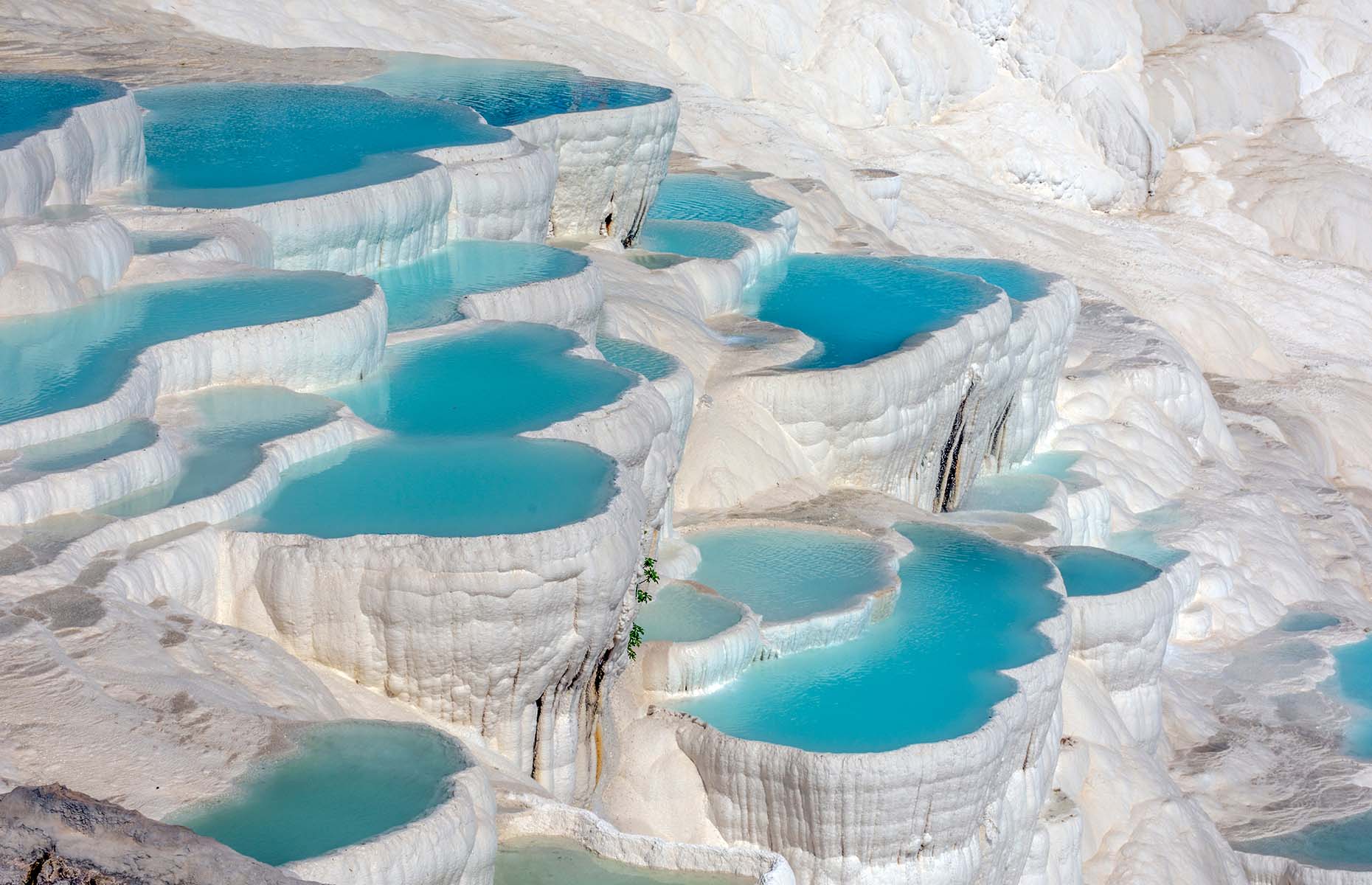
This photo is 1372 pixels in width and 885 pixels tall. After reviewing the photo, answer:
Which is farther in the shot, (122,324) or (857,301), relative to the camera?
(857,301)

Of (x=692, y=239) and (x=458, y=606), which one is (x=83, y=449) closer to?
(x=458, y=606)

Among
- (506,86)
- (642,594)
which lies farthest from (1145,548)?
(506,86)


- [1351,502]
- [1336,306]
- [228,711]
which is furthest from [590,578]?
[1336,306]

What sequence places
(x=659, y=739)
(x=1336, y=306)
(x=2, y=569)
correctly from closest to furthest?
(x=2, y=569) → (x=659, y=739) → (x=1336, y=306)

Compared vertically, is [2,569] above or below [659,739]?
above

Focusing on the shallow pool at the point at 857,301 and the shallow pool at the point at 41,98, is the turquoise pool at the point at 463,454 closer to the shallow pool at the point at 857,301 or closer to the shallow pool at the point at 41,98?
the shallow pool at the point at 41,98

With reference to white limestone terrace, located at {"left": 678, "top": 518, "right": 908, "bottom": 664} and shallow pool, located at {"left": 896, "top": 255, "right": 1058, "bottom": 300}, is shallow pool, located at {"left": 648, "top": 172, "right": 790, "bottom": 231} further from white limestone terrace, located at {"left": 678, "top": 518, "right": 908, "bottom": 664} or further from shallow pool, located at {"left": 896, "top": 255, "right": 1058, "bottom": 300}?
white limestone terrace, located at {"left": 678, "top": 518, "right": 908, "bottom": 664}

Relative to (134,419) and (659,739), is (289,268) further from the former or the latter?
(659,739)
